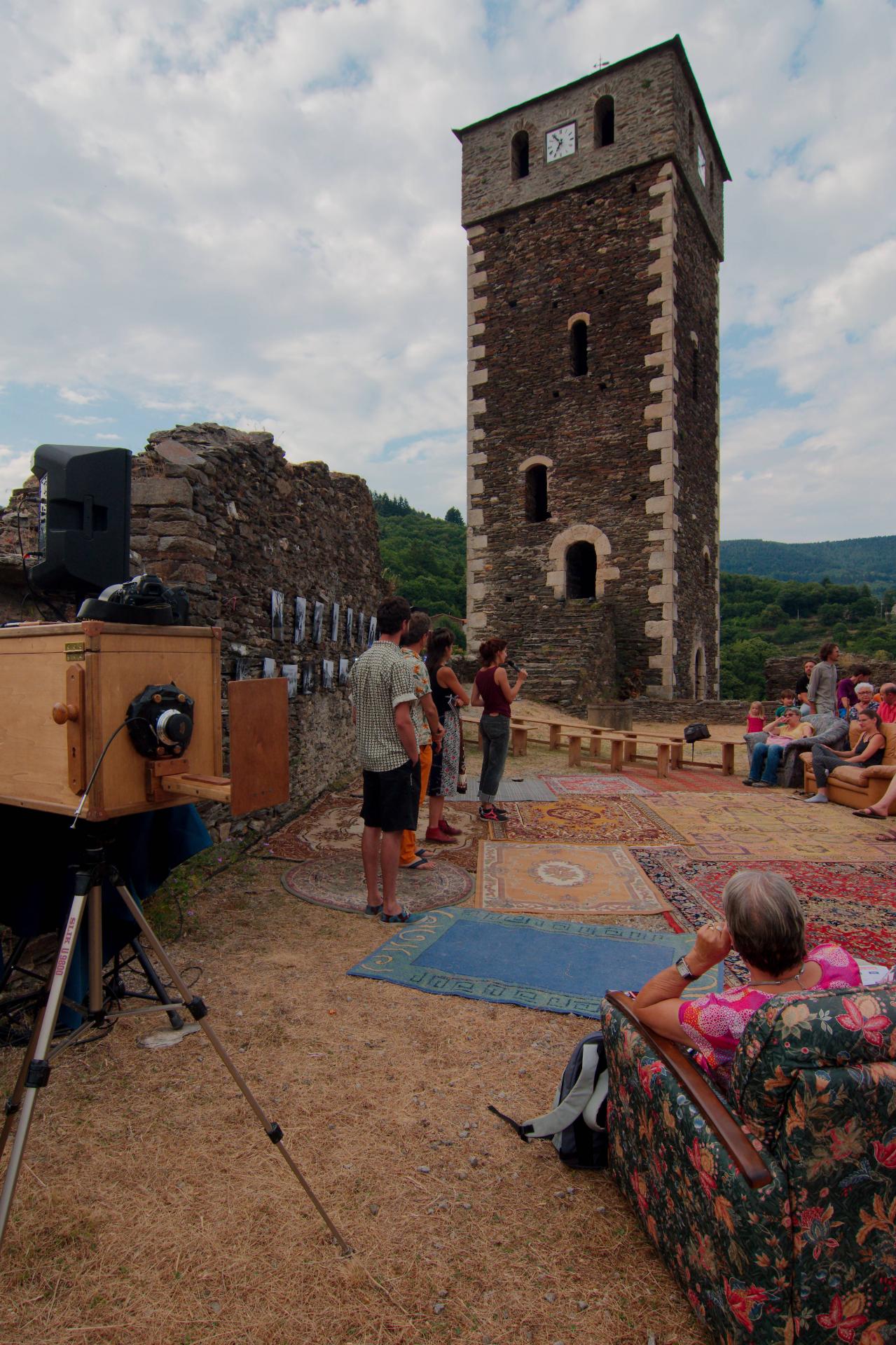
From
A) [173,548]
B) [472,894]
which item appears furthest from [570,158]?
[472,894]

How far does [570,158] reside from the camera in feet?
50.5

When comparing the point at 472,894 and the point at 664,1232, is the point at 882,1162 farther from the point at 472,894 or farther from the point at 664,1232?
the point at 472,894

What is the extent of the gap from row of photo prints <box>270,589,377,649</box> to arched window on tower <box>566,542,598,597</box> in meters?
6.87

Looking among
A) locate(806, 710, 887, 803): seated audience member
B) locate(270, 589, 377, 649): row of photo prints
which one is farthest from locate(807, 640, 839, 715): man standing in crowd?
locate(270, 589, 377, 649): row of photo prints

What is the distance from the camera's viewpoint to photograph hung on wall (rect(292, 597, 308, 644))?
6.56m

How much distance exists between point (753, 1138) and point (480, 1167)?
3.48ft

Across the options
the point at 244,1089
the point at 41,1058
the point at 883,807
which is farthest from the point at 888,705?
the point at 41,1058

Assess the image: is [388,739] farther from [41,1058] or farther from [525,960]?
[41,1058]

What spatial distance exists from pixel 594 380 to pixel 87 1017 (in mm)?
15182

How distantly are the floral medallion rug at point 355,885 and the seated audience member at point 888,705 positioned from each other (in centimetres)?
487

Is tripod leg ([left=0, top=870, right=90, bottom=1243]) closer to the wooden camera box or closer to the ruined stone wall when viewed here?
the wooden camera box

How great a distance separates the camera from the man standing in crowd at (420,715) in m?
4.19

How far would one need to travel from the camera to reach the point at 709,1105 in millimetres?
1583

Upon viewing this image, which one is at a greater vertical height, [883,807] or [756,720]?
[756,720]
